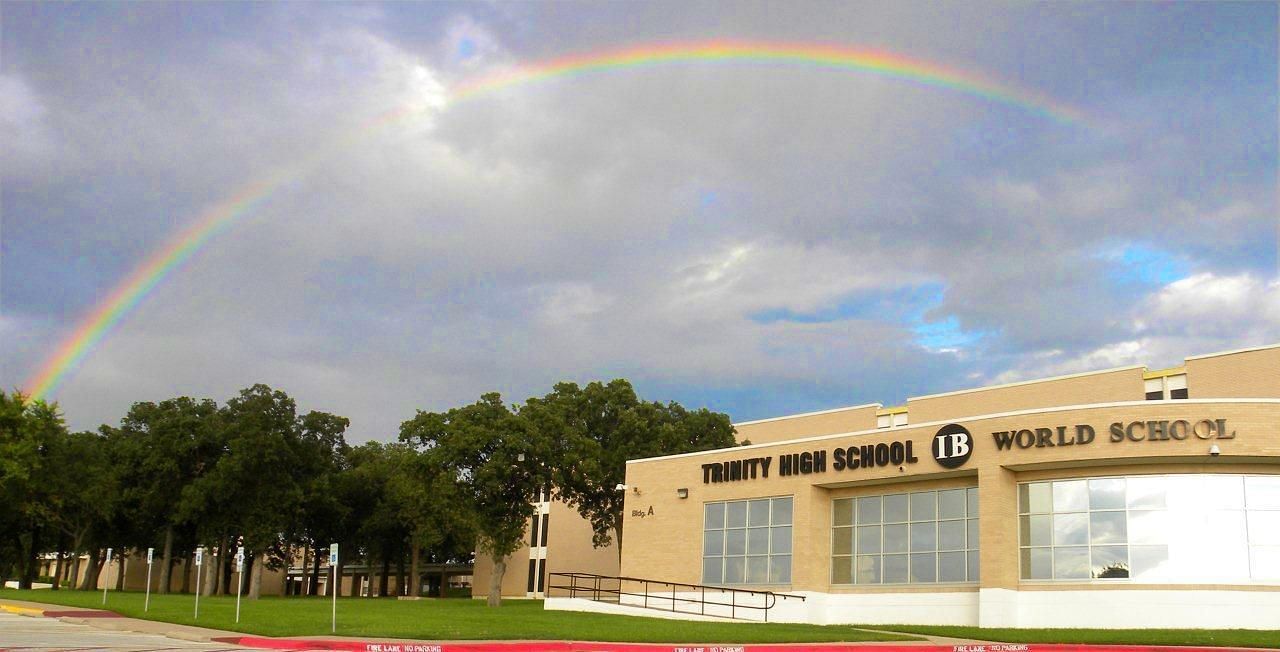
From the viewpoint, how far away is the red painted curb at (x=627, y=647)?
21.3 m

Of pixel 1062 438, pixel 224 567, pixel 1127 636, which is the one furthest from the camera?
pixel 224 567

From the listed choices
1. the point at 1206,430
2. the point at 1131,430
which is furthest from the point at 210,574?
the point at 1206,430

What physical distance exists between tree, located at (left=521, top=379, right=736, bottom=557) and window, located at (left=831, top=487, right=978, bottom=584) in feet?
53.0

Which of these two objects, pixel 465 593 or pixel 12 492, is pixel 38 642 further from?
pixel 465 593

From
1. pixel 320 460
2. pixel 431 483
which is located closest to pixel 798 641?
pixel 431 483

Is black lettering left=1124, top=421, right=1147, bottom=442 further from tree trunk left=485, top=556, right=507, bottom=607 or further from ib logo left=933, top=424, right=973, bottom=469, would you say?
tree trunk left=485, top=556, right=507, bottom=607

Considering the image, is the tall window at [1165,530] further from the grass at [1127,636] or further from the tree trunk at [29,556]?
the tree trunk at [29,556]

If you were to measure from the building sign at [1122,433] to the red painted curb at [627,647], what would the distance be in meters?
8.36

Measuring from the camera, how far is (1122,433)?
29828mm

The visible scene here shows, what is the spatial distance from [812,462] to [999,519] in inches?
276

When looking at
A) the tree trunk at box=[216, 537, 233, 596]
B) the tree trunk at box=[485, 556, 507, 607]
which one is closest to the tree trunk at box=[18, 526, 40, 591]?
the tree trunk at box=[216, 537, 233, 596]

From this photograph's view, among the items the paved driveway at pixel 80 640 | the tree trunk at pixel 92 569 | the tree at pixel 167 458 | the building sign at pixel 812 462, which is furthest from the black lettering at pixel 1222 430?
the tree trunk at pixel 92 569

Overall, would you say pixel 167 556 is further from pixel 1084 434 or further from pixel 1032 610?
pixel 1084 434

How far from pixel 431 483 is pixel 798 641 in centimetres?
2913
